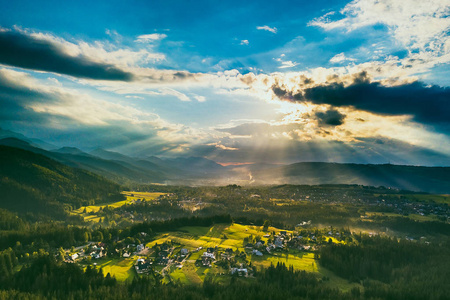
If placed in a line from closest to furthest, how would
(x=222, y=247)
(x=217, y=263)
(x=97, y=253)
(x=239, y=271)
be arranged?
(x=239, y=271)
(x=217, y=263)
(x=97, y=253)
(x=222, y=247)

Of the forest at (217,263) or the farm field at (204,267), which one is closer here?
the forest at (217,263)

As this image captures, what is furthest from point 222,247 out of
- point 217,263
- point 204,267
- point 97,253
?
point 97,253

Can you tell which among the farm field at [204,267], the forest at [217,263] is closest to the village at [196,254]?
the farm field at [204,267]

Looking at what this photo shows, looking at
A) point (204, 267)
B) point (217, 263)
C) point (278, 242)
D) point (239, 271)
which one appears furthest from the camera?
point (278, 242)

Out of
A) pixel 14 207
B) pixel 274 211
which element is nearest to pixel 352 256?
pixel 274 211

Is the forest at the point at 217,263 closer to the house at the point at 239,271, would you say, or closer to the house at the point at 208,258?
the house at the point at 208,258

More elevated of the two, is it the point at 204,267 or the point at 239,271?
the point at 239,271

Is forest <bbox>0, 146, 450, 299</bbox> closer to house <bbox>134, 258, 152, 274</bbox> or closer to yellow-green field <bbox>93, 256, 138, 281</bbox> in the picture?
yellow-green field <bbox>93, 256, 138, 281</bbox>

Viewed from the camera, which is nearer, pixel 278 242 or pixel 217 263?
pixel 217 263

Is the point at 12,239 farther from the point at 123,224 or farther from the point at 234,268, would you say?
the point at 234,268

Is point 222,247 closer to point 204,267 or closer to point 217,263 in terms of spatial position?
point 217,263

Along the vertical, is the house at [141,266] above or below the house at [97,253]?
above
